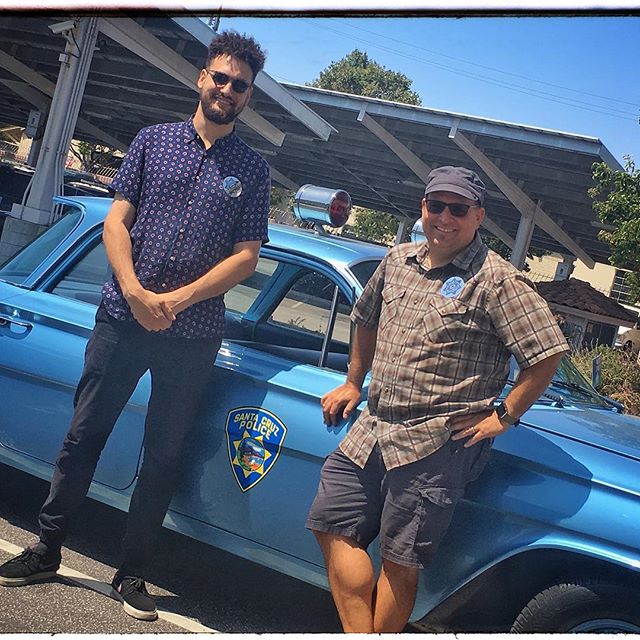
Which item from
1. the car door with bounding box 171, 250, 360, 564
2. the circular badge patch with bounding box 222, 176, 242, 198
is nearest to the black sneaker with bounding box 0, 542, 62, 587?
the car door with bounding box 171, 250, 360, 564

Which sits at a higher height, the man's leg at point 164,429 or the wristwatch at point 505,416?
Answer: the wristwatch at point 505,416

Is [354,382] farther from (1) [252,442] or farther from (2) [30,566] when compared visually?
(2) [30,566]

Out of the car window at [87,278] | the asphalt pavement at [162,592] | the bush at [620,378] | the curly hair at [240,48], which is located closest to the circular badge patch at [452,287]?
the curly hair at [240,48]

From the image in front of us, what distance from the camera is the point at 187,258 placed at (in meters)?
2.61

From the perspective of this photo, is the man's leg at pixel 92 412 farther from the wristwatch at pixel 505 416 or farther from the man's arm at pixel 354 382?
the wristwatch at pixel 505 416

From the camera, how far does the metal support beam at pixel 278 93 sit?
9.50ft

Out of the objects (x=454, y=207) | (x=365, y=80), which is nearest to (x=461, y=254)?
(x=454, y=207)

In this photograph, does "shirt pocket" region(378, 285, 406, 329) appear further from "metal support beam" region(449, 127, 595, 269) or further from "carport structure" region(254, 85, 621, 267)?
"metal support beam" region(449, 127, 595, 269)

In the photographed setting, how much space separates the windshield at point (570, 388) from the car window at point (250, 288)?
1.13m

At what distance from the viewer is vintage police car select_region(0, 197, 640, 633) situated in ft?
7.21

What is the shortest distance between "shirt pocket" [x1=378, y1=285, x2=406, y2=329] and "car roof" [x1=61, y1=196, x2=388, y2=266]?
0.45 metres

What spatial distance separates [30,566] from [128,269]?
112cm

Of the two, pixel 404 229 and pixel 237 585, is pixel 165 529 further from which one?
pixel 404 229

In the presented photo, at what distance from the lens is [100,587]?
2.86m
